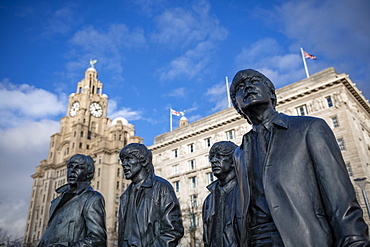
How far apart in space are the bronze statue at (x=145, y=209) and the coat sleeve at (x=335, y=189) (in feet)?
10.3

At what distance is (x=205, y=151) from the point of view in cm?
3931

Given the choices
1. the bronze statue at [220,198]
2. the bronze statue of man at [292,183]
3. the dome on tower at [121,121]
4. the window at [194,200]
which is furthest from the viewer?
the dome on tower at [121,121]

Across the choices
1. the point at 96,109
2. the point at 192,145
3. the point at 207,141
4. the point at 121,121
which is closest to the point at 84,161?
the point at 207,141

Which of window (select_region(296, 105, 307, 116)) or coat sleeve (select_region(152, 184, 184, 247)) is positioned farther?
window (select_region(296, 105, 307, 116))

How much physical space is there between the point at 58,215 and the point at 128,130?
77.5m

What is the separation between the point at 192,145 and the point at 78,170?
117 ft

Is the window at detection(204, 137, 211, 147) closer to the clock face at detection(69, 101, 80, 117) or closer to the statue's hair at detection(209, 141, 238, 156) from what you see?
the statue's hair at detection(209, 141, 238, 156)

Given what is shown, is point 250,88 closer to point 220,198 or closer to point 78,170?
point 220,198

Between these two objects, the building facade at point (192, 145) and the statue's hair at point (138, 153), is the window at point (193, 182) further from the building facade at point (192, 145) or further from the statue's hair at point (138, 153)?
the statue's hair at point (138, 153)

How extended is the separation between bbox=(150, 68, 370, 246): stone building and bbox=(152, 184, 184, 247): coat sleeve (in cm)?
2519

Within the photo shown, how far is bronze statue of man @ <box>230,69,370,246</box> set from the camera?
7.59 feet

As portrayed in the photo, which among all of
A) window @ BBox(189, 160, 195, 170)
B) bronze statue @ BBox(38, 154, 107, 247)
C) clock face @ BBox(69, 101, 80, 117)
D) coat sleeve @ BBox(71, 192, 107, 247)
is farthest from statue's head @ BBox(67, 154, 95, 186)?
clock face @ BBox(69, 101, 80, 117)

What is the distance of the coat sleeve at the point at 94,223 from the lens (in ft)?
16.7

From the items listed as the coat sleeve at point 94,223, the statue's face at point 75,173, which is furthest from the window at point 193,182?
the coat sleeve at point 94,223
